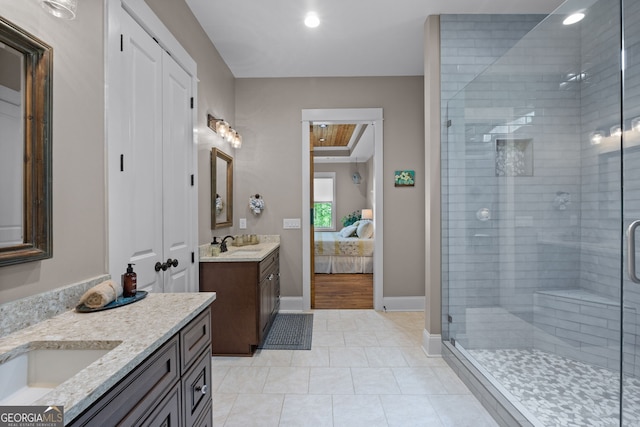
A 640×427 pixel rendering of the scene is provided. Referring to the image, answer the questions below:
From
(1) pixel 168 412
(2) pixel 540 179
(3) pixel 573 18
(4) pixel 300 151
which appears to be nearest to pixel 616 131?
(2) pixel 540 179

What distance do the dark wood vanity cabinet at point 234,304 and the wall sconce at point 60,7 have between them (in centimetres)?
188

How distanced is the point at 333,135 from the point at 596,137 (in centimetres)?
490

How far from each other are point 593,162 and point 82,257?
2793mm

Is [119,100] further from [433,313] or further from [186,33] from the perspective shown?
[433,313]

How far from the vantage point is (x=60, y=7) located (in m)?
1.08

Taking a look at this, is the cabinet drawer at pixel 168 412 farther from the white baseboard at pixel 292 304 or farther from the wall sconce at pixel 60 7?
the white baseboard at pixel 292 304

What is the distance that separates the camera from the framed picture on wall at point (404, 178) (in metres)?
3.76

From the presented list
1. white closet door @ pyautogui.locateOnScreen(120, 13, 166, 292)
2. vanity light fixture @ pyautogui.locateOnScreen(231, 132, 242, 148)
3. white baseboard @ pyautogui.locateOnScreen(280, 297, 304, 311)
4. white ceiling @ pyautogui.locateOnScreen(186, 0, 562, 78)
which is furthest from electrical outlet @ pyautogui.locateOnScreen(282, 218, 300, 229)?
white closet door @ pyautogui.locateOnScreen(120, 13, 166, 292)

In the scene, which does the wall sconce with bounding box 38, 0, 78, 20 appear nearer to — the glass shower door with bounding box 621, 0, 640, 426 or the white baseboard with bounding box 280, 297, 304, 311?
the glass shower door with bounding box 621, 0, 640, 426

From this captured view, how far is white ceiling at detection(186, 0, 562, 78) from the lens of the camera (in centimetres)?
248

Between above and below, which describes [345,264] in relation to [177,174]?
below

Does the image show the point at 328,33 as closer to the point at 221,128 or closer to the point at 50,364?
the point at 221,128

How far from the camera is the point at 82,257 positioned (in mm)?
1351

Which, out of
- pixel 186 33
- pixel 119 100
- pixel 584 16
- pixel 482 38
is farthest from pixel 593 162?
pixel 186 33
